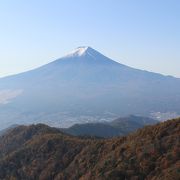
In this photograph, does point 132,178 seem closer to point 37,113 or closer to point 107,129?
point 107,129

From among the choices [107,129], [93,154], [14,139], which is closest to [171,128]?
[93,154]

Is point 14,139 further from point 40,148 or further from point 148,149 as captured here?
point 148,149

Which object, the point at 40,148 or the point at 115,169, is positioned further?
the point at 40,148

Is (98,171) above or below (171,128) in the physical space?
below

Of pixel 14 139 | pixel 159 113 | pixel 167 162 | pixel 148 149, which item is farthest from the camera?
pixel 159 113

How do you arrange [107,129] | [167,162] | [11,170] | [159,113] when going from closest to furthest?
[167,162] → [11,170] → [107,129] → [159,113]

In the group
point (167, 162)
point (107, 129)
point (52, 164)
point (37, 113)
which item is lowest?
point (37, 113)

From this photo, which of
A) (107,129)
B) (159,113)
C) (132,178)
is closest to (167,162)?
(132,178)
